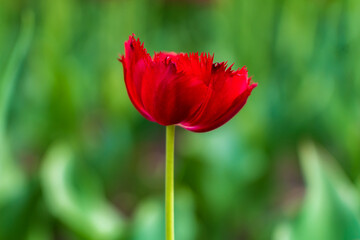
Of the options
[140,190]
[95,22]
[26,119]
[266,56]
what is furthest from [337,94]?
[95,22]

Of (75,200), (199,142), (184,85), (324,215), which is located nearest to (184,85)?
(184,85)

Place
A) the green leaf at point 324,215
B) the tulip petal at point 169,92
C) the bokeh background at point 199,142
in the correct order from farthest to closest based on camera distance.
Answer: the bokeh background at point 199,142 < the green leaf at point 324,215 < the tulip petal at point 169,92

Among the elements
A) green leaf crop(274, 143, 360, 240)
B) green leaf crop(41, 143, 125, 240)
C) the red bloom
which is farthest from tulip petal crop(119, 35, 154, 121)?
green leaf crop(41, 143, 125, 240)

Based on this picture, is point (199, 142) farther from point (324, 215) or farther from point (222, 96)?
point (222, 96)

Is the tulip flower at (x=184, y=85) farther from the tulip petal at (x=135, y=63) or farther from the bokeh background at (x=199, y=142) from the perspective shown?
the bokeh background at (x=199, y=142)

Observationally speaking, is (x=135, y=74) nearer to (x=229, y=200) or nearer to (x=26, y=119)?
(x=229, y=200)

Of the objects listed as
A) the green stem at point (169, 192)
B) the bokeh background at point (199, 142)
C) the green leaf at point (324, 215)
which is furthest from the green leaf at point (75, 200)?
the green stem at point (169, 192)
